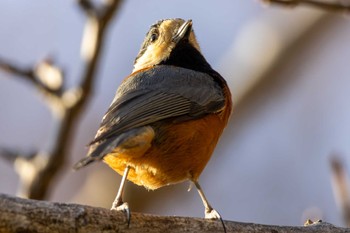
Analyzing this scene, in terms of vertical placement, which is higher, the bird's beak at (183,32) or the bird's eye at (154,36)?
the bird's beak at (183,32)

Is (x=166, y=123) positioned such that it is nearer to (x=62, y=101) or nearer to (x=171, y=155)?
(x=171, y=155)

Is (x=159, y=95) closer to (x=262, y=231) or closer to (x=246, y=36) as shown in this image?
(x=262, y=231)

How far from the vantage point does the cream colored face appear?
22.3 ft

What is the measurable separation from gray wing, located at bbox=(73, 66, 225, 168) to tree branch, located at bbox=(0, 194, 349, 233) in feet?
1.49

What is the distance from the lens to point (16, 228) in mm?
4273

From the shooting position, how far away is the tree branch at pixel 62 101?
6.20 meters

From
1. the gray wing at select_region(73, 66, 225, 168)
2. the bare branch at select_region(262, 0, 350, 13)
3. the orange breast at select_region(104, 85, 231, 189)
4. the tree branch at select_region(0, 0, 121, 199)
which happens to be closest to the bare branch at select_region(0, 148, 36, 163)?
the tree branch at select_region(0, 0, 121, 199)

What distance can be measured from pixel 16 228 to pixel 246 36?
5.17 meters

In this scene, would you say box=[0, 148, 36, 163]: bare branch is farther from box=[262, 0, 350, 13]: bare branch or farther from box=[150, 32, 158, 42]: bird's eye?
box=[262, 0, 350, 13]: bare branch

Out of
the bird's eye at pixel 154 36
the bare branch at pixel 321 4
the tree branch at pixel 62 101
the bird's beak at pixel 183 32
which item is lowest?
the tree branch at pixel 62 101

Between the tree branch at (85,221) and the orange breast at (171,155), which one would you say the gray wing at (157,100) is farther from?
the tree branch at (85,221)

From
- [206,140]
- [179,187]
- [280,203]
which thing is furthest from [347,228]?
[280,203]

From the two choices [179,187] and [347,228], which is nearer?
[347,228]

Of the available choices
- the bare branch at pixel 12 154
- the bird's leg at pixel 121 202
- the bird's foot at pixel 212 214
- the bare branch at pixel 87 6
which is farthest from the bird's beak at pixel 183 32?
the bird's foot at pixel 212 214
